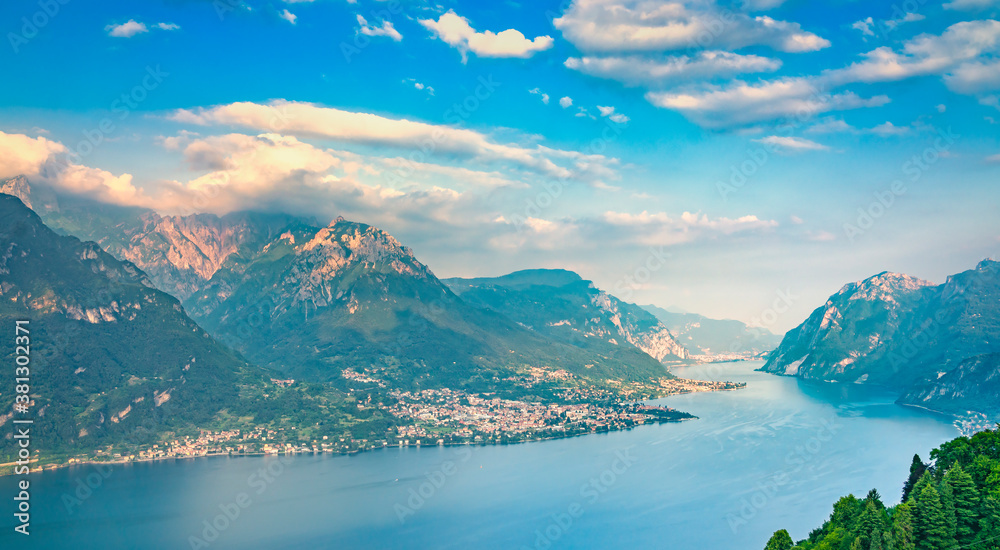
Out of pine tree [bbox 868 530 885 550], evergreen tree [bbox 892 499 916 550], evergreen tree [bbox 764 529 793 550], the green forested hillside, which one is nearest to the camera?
evergreen tree [bbox 892 499 916 550]

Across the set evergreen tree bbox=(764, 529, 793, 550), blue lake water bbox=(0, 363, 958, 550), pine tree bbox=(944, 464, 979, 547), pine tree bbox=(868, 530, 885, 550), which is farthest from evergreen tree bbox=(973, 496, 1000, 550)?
blue lake water bbox=(0, 363, 958, 550)

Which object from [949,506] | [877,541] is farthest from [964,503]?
[877,541]

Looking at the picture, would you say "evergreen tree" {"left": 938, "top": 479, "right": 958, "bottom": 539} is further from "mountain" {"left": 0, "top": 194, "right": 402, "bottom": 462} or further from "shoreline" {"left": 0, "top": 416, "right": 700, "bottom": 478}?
"mountain" {"left": 0, "top": 194, "right": 402, "bottom": 462}

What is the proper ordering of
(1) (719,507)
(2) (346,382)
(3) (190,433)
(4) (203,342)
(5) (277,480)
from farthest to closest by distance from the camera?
(2) (346,382) → (4) (203,342) → (3) (190,433) → (5) (277,480) → (1) (719,507)

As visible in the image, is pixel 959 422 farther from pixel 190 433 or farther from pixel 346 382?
pixel 190 433

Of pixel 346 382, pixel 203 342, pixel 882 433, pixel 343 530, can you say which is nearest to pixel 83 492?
pixel 343 530

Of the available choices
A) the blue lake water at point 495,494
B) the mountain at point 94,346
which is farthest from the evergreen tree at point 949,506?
the mountain at point 94,346
